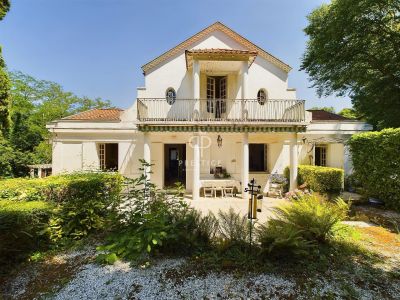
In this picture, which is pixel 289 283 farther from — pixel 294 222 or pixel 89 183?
pixel 89 183

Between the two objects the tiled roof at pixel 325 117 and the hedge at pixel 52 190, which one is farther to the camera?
the tiled roof at pixel 325 117

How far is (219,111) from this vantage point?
43.3ft

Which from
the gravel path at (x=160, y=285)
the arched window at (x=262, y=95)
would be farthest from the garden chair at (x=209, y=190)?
the gravel path at (x=160, y=285)

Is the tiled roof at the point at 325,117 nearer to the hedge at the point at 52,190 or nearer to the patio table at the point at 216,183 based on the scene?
the patio table at the point at 216,183

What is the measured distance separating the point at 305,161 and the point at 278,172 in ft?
6.77

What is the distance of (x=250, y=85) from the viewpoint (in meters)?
13.6

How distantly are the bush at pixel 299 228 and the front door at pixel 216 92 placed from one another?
8.71 meters

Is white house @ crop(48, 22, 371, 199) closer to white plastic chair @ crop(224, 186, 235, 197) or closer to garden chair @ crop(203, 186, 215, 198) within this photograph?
garden chair @ crop(203, 186, 215, 198)

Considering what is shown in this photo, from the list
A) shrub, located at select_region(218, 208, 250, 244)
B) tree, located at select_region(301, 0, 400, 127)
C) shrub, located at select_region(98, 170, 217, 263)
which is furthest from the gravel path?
tree, located at select_region(301, 0, 400, 127)

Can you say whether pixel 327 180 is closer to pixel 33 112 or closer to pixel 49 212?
pixel 49 212

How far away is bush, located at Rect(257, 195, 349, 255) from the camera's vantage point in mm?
4059

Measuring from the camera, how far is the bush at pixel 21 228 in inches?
159

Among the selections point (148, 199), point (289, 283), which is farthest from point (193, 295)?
point (148, 199)

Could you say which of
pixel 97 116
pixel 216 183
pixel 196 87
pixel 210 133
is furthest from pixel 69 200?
pixel 97 116
